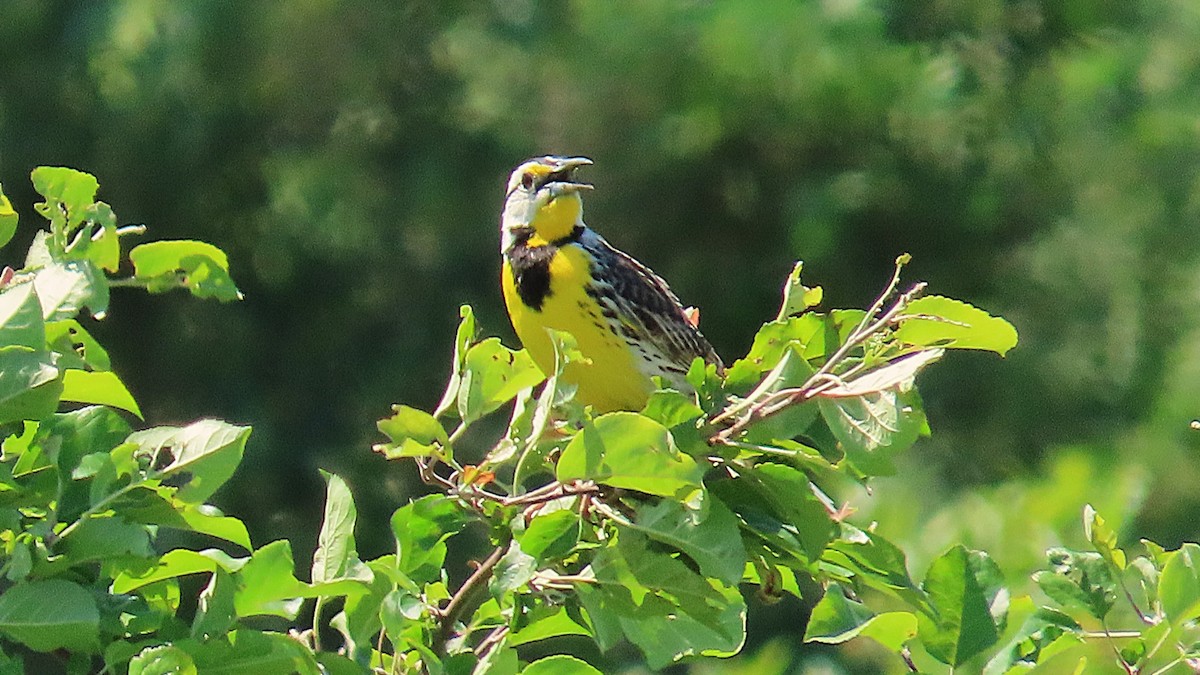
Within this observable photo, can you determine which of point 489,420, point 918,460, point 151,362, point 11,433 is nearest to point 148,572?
point 11,433

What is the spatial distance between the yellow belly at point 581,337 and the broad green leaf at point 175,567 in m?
1.07

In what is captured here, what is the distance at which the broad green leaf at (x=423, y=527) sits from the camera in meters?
1.41

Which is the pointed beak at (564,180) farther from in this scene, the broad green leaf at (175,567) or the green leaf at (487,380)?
the broad green leaf at (175,567)

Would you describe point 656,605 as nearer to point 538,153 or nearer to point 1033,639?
point 1033,639

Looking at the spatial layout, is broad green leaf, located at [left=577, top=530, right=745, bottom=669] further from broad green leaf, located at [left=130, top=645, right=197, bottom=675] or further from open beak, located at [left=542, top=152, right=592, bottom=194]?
open beak, located at [left=542, top=152, right=592, bottom=194]

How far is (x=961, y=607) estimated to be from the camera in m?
1.40

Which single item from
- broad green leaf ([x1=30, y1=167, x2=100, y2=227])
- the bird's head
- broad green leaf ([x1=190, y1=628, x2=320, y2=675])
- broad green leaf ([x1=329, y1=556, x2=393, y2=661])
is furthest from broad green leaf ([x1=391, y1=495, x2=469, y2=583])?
the bird's head

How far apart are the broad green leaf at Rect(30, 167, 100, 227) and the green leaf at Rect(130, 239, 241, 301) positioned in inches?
2.7

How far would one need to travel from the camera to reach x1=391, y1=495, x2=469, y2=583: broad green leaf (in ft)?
4.64

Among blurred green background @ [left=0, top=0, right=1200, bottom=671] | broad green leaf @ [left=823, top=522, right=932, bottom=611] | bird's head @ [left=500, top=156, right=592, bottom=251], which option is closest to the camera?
broad green leaf @ [left=823, top=522, right=932, bottom=611]

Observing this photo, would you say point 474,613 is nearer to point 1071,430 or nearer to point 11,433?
point 11,433

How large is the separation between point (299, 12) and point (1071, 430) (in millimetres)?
2874

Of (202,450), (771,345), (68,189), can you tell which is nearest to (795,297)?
(771,345)

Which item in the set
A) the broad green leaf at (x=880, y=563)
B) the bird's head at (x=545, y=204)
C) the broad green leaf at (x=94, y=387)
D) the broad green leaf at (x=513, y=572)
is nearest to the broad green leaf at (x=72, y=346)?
the broad green leaf at (x=94, y=387)
